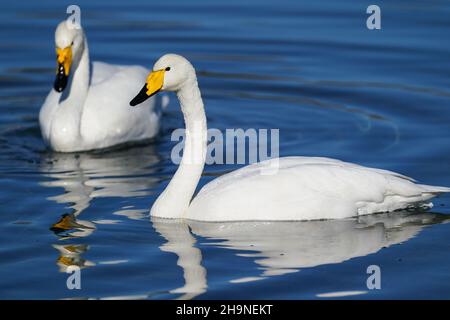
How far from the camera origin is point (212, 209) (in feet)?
32.9

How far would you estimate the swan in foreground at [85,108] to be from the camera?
12.9 metres

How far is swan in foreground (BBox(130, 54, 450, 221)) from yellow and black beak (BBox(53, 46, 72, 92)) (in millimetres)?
2735

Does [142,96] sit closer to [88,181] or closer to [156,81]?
[156,81]

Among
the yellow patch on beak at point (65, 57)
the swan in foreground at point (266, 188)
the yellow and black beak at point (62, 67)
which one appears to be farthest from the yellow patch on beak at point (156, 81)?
the yellow patch on beak at point (65, 57)

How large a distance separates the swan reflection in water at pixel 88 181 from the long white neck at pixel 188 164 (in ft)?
1.08

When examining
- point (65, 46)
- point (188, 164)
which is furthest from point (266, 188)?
point (65, 46)

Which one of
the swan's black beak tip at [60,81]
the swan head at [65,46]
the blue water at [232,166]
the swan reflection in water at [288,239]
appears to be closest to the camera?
the blue water at [232,166]

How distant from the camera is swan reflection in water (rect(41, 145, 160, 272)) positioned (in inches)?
389

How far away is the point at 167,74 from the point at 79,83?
3733mm

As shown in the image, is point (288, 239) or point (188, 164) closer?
point (288, 239)

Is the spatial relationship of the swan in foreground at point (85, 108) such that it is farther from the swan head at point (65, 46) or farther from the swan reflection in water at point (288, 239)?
the swan reflection in water at point (288, 239)

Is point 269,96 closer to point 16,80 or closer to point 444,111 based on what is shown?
point 444,111

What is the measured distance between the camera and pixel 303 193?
998 centimetres

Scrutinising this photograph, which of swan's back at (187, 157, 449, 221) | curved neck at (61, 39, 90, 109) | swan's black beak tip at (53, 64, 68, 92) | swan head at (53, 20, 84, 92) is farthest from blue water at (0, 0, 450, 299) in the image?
swan head at (53, 20, 84, 92)
